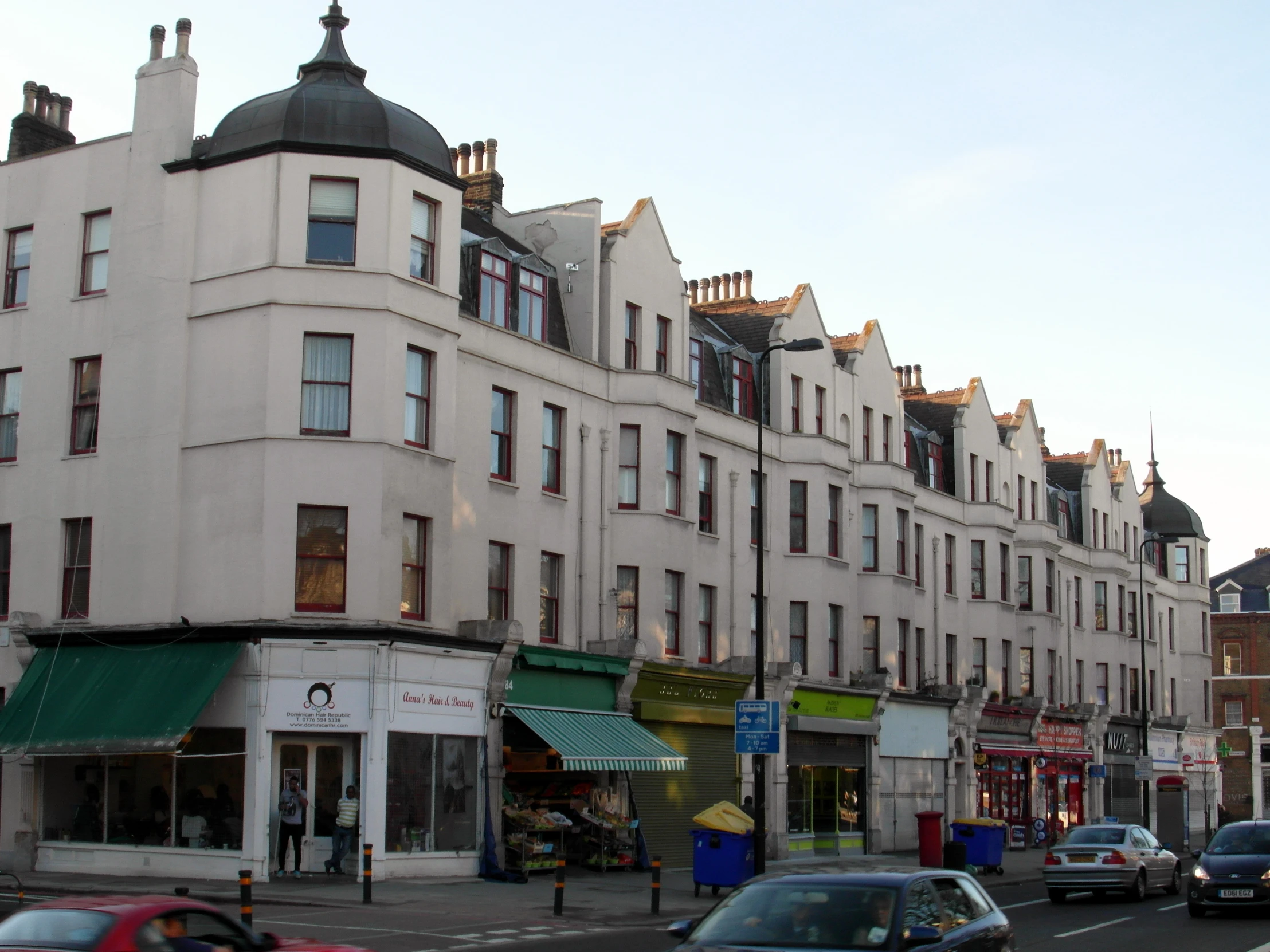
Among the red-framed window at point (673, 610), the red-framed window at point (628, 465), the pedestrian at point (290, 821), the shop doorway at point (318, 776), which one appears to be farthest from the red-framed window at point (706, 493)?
the pedestrian at point (290, 821)

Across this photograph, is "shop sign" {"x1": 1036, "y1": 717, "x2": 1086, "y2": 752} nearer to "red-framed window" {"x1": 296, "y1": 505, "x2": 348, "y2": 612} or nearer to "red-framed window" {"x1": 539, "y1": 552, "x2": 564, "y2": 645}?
"red-framed window" {"x1": 539, "y1": 552, "x2": 564, "y2": 645}

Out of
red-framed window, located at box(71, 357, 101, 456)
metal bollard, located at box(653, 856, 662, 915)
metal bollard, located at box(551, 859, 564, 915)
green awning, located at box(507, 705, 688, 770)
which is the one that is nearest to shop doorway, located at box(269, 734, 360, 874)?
green awning, located at box(507, 705, 688, 770)

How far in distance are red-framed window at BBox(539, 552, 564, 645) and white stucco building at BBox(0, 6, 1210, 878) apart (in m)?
0.08

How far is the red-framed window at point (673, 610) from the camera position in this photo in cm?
3434

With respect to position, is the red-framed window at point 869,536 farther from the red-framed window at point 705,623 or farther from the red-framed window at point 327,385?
the red-framed window at point 327,385

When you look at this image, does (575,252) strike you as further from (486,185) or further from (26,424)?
(26,424)

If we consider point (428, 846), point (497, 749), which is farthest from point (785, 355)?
point (428, 846)

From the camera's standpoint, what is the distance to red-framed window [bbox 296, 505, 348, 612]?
85.2ft

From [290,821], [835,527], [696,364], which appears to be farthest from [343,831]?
[835,527]

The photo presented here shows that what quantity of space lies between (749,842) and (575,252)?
14.1 metres

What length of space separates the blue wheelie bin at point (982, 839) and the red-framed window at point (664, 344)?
493 inches

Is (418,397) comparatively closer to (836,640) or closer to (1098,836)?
(1098,836)

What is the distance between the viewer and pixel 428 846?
2636 cm

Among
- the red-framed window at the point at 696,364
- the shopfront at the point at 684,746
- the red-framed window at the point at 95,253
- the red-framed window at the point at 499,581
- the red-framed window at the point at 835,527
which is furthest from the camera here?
the red-framed window at the point at 835,527
